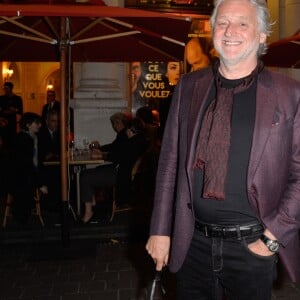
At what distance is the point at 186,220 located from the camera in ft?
8.12

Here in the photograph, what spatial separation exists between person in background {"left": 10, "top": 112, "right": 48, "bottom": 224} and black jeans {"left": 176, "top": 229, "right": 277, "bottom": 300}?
4.60 m

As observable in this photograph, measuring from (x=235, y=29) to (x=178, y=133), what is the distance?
0.60m

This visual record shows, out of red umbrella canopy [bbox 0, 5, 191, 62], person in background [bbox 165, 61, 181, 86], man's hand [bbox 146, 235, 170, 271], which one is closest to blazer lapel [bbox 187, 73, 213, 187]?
man's hand [bbox 146, 235, 170, 271]

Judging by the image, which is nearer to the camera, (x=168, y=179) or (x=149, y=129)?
(x=168, y=179)

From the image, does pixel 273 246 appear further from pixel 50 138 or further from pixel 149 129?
pixel 50 138

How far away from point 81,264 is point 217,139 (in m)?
3.79

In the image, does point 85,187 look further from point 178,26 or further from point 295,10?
point 295,10

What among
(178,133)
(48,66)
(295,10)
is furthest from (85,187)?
(48,66)

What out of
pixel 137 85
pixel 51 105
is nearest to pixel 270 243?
pixel 51 105

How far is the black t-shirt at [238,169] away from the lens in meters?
2.32

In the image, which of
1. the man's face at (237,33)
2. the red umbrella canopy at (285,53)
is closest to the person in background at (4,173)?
the red umbrella canopy at (285,53)

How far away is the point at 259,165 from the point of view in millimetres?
2275

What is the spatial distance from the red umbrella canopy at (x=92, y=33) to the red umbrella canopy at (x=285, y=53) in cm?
141

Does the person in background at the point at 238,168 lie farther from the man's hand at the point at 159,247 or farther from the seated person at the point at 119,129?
the seated person at the point at 119,129
